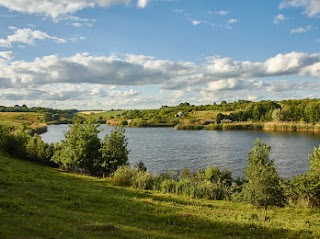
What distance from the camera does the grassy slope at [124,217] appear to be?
1493 cm

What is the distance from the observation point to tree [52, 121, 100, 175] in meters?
42.4

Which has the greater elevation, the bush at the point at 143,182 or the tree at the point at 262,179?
the tree at the point at 262,179

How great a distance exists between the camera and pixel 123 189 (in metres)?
30.5

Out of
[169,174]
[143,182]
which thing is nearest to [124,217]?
[143,182]

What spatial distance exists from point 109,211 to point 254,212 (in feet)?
33.1

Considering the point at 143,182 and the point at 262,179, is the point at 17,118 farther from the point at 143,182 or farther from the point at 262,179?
the point at 262,179

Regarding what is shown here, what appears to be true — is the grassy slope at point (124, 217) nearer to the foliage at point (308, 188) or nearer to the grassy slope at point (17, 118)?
the foliage at point (308, 188)

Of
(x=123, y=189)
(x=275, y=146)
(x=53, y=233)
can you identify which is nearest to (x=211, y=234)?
(x=53, y=233)

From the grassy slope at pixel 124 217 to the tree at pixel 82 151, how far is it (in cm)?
1550

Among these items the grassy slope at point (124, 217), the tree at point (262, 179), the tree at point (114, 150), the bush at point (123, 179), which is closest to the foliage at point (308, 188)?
the grassy slope at point (124, 217)

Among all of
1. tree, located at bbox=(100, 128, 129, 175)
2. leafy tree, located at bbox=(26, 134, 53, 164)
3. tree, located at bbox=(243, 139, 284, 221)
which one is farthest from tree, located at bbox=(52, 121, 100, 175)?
tree, located at bbox=(243, 139, 284, 221)

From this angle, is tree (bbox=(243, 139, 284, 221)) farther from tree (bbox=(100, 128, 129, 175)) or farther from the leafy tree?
A: the leafy tree

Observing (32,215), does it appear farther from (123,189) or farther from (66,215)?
(123,189)

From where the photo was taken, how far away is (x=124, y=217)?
64.0 feet
